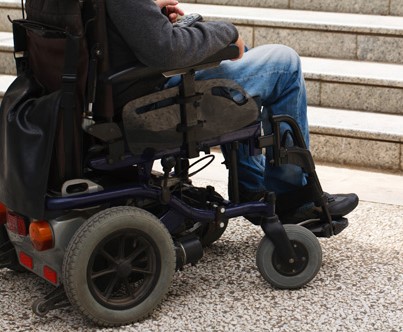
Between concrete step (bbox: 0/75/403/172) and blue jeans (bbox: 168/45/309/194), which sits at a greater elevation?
blue jeans (bbox: 168/45/309/194)

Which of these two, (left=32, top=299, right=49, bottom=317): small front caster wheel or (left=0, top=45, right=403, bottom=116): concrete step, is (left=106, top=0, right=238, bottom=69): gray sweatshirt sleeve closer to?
(left=32, top=299, right=49, bottom=317): small front caster wheel

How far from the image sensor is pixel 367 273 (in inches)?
150

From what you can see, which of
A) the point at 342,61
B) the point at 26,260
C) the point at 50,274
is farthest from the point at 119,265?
the point at 342,61

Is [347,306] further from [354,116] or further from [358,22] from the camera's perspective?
[358,22]

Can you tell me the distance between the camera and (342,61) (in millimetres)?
5762

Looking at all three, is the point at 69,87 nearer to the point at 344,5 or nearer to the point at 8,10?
the point at 344,5

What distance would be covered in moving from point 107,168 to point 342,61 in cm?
271

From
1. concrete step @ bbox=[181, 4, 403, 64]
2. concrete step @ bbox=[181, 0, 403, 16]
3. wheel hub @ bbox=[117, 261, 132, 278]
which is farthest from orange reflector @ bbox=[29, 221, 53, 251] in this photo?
concrete step @ bbox=[181, 0, 403, 16]

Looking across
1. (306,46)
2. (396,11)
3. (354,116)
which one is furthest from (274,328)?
(396,11)

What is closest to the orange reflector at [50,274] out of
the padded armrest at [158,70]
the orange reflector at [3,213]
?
the orange reflector at [3,213]

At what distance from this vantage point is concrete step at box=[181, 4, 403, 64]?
18.7 ft

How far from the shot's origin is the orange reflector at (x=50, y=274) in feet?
11.0

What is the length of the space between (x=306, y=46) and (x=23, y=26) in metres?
2.77

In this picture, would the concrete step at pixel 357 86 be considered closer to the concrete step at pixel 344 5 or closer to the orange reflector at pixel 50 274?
the concrete step at pixel 344 5
